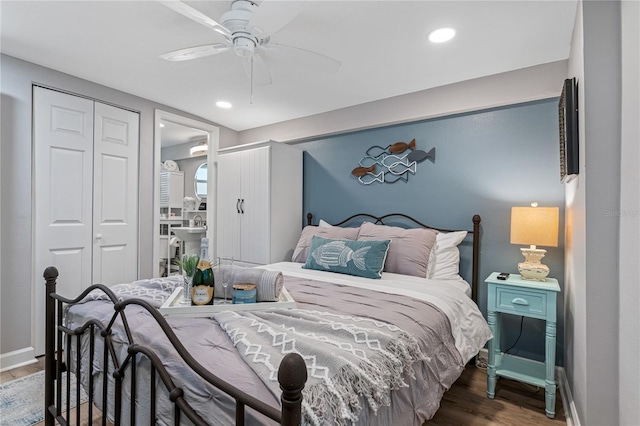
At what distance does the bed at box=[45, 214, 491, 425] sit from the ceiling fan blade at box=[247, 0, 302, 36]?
1360 millimetres

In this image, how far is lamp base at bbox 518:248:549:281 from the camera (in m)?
2.18

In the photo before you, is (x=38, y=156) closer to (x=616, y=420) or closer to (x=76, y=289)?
(x=76, y=289)

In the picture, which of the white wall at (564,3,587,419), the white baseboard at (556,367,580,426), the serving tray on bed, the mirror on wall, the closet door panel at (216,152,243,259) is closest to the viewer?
the serving tray on bed

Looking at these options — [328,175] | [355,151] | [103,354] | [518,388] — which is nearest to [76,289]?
[103,354]

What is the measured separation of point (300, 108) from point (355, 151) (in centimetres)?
78

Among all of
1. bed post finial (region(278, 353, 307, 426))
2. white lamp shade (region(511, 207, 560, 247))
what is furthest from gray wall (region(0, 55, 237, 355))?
white lamp shade (region(511, 207, 560, 247))

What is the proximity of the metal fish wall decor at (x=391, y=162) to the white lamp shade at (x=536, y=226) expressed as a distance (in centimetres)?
99

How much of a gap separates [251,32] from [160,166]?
2.70m

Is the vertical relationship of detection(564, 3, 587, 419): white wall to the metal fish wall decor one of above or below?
below

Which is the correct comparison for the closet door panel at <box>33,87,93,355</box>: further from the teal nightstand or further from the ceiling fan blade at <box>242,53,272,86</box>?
the teal nightstand

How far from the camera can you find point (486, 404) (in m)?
2.11

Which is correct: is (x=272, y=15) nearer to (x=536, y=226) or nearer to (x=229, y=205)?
(x=536, y=226)

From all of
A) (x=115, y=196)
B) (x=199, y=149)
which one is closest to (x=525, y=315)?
(x=115, y=196)

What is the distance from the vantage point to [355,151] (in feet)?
11.5
